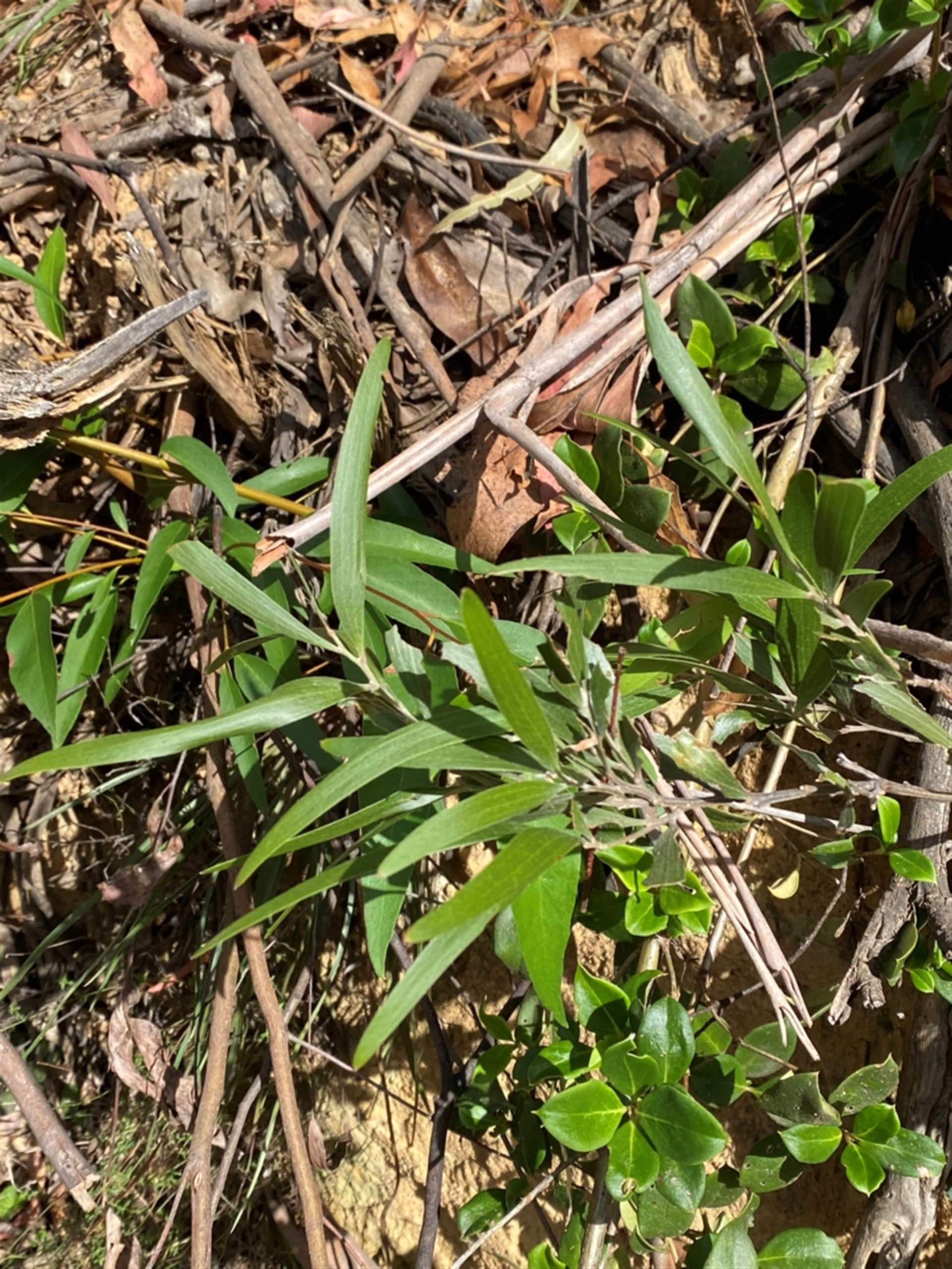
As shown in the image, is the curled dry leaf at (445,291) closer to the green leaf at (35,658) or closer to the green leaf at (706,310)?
the green leaf at (706,310)

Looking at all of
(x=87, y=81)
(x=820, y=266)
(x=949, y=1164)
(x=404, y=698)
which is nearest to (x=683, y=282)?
(x=820, y=266)

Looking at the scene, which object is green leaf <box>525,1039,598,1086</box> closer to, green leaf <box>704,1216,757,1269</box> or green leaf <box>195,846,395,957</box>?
green leaf <box>704,1216,757,1269</box>

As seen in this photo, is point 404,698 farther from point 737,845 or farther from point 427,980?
point 737,845

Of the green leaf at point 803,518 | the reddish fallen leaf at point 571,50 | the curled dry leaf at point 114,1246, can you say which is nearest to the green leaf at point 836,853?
the green leaf at point 803,518

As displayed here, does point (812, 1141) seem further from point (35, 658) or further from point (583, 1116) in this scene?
point (35, 658)

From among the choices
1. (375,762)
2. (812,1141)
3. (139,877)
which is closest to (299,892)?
(375,762)

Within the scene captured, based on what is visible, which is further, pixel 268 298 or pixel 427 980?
pixel 268 298
